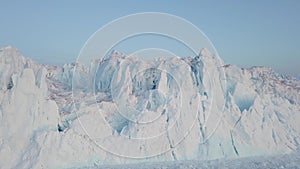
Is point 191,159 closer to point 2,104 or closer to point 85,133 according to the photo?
point 85,133

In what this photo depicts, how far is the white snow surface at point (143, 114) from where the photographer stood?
12.3 metres

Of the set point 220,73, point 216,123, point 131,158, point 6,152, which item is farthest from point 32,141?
point 220,73

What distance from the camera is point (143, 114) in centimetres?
1388

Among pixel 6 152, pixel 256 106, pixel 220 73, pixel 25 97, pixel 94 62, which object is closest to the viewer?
pixel 6 152

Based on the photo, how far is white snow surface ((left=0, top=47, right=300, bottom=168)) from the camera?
12.3 m

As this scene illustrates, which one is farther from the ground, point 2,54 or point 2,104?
point 2,54

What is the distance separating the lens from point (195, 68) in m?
16.4

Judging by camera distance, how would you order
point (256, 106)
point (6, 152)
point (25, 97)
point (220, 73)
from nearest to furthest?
point (6, 152)
point (25, 97)
point (256, 106)
point (220, 73)

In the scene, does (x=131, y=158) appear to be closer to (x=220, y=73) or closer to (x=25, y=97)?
(x=25, y=97)

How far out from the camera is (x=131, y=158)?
13109 millimetres

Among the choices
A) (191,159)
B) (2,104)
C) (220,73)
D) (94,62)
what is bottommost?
(191,159)

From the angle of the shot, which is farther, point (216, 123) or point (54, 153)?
point (216, 123)

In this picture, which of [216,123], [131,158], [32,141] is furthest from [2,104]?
[216,123]

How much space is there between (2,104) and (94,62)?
688cm
